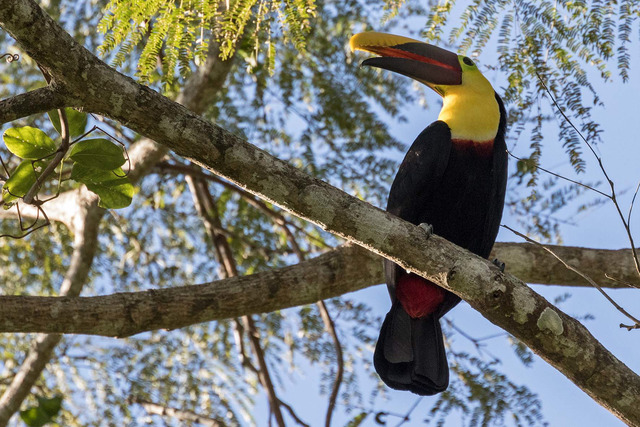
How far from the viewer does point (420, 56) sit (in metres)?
3.43

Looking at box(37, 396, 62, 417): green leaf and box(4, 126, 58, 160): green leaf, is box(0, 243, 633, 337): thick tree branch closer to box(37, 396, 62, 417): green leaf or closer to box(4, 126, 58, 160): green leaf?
box(37, 396, 62, 417): green leaf

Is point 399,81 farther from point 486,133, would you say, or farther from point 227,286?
point 227,286

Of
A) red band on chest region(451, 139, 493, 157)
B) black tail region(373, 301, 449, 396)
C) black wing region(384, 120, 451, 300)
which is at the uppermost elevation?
red band on chest region(451, 139, 493, 157)

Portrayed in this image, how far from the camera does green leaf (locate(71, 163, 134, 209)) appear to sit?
2.27 meters

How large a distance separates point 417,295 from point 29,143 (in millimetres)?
1515

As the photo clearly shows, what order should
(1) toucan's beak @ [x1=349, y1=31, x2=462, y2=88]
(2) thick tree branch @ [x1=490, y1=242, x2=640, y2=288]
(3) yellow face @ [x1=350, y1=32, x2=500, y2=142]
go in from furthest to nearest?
(2) thick tree branch @ [x1=490, y1=242, x2=640, y2=288] < (1) toucan's beak @ [x1=349, y1=31, x2=462, y2=88] < (3) yellow face @ [x1=350, y1=32, x2=500, y2=142]

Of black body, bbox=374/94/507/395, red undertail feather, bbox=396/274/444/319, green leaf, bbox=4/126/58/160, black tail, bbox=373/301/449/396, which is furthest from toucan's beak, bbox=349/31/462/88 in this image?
green leaf, bbox=4/126/58/160

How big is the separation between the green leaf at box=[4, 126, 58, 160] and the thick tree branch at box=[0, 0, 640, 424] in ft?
1.04

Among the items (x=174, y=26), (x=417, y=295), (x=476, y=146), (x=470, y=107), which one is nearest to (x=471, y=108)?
(x=470, y=107)

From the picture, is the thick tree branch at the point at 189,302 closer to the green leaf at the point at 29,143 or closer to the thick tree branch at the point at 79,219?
the green leaf at the point at 29,143

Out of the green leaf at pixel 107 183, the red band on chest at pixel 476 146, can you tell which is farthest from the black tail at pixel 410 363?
the green leaf at pixel 107 183

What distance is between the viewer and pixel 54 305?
8.46 ft

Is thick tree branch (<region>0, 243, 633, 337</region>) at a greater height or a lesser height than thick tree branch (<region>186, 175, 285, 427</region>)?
lesser

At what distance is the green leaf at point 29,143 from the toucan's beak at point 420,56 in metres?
1.56
